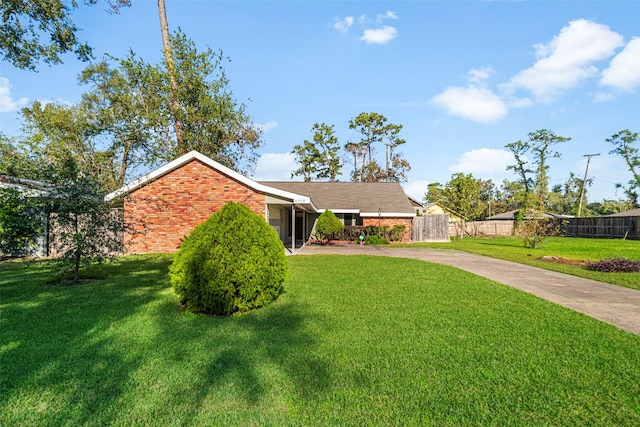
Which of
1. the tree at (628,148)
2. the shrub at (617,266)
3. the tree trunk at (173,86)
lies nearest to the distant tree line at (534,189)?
the tree at (628,148)

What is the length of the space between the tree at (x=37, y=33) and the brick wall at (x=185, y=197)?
5289 millimetres

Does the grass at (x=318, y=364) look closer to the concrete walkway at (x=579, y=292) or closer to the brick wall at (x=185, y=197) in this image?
the concrete walkway at (x=579, y=292)

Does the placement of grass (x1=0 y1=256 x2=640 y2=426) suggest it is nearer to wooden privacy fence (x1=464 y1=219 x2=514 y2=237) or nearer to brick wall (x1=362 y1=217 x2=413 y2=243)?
brick wall (x1=362 y1=217 x2=413 y2=243)

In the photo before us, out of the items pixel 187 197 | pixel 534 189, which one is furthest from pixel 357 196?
pixel 534 189

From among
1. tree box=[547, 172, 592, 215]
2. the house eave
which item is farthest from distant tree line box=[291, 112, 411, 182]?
tree box=[547, 172, 592, 215]

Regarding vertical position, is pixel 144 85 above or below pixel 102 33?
above

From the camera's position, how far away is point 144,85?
2170cm

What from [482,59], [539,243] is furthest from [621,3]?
[539,243]

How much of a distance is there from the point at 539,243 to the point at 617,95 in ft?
27.2

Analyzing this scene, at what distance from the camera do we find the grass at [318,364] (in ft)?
8.00

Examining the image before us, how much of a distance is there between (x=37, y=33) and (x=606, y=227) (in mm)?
40253

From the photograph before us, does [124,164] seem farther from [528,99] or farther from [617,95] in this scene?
[617,95]

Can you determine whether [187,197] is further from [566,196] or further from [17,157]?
[566,196]

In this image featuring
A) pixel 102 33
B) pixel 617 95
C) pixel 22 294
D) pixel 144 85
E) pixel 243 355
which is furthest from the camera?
pixel 144 85
